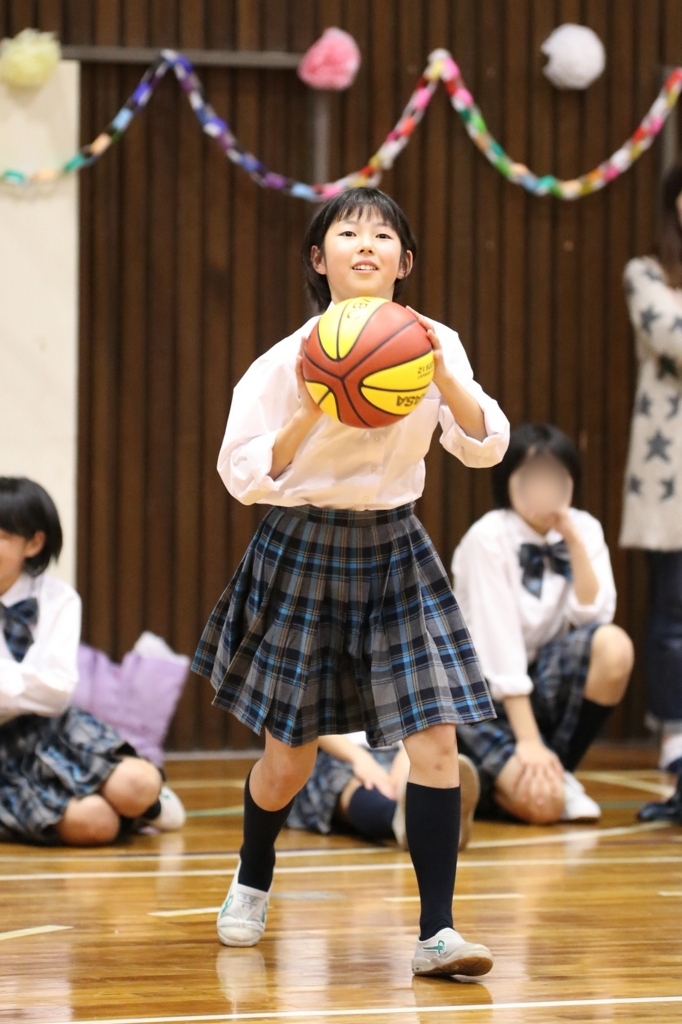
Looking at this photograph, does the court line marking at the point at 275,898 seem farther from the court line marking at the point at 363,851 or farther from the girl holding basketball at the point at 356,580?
the court line marking at the point at 363,851

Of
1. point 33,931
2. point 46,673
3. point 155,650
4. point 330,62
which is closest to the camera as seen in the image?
point 33,931

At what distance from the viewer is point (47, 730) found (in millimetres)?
3301

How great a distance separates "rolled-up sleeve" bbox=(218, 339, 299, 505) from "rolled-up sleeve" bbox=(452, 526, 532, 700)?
1.38 m

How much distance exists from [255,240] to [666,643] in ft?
5.86

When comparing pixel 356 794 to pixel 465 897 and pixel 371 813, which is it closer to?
pixel 371 813

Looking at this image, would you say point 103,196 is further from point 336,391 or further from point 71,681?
point 336,391

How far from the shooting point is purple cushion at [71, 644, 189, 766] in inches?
159

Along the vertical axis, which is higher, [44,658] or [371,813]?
[44,658]

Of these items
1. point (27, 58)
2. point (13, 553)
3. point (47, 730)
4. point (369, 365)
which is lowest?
point (47, 730)

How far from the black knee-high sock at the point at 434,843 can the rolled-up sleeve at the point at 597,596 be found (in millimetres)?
1605

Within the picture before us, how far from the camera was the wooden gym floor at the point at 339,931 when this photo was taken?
1.91 m

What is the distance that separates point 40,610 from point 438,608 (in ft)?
4.45

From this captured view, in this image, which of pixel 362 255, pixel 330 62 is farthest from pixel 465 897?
pixel 330 62

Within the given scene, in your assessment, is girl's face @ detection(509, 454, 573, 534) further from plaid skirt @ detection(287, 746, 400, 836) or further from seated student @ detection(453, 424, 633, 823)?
plaid skirt @ detection(287, 746, 400, 836)
